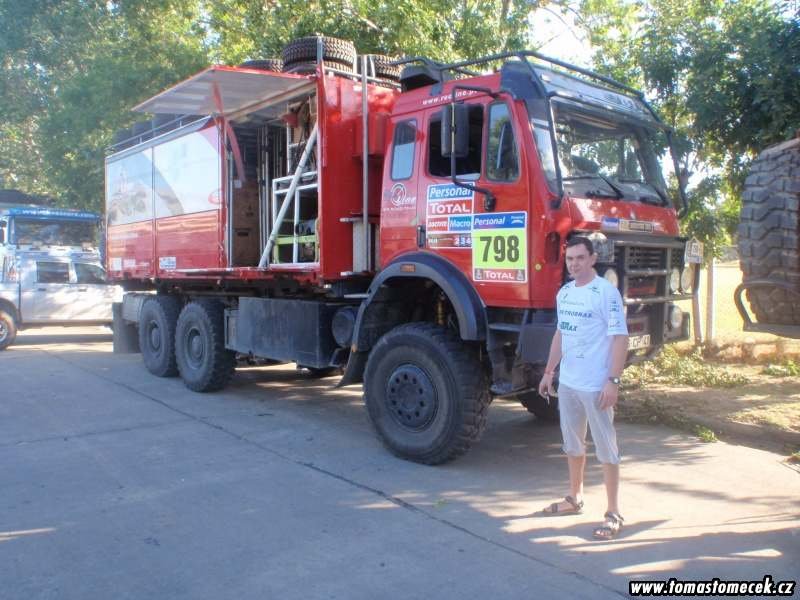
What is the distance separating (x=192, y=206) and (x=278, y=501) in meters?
5.10

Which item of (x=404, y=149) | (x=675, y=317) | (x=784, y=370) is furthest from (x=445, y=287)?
(x=784, y=370)

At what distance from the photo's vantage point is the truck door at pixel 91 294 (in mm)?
14164

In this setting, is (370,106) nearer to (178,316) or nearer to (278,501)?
(278,501)

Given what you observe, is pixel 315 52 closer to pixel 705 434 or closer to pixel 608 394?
pixel 608 394

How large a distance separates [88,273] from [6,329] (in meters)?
1.96

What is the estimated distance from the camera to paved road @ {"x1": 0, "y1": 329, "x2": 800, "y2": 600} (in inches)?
142

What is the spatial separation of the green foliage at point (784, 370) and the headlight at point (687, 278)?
3.42 metres

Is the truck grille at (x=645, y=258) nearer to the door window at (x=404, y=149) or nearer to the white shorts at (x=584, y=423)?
the white shorts at (x=584, y=423)

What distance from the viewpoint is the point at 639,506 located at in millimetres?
4629

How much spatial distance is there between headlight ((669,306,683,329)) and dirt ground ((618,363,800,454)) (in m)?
1.44

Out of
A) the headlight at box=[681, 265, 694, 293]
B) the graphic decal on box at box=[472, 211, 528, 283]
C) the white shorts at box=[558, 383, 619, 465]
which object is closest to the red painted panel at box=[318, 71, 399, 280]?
the graphic decal on box at box=[472, 211, 528, 283]

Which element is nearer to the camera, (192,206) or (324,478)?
(324,478)

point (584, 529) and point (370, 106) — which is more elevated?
point (370, 106)

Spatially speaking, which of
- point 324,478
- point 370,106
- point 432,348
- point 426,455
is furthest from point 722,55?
point 324,478
